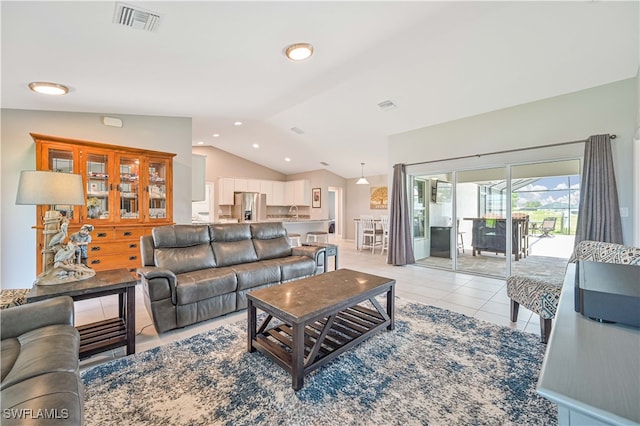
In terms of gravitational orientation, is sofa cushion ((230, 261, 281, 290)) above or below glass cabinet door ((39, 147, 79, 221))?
below

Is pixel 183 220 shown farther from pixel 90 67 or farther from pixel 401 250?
pixel 401 250

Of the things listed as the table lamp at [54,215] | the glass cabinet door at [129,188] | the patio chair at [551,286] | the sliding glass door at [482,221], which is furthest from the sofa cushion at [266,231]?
the sliding glass door at [482,221]

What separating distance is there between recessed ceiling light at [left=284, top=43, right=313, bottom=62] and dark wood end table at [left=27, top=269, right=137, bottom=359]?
2.49 metres

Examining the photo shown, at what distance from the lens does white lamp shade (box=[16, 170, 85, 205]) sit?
2.00 m

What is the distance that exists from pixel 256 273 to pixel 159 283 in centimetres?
97

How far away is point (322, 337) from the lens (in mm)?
1939

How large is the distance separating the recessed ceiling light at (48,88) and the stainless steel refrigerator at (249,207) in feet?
17.9

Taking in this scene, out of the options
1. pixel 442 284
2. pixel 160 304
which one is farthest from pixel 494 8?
pixel 160 304

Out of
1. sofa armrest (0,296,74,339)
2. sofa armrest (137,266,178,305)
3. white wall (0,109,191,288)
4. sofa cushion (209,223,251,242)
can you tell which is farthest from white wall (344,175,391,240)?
sofa armrest (0,296,74,339)

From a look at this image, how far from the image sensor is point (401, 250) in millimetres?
5496

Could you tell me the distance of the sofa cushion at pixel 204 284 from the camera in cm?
257

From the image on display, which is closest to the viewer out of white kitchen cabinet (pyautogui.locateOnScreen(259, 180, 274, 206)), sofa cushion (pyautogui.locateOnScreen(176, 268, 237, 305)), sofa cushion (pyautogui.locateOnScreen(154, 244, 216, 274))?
sofa cushion (pyautogui.locateOnScreen(176, 268, 237, 305))

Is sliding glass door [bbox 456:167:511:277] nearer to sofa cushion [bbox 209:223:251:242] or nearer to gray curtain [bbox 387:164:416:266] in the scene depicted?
gray curtain [bbox 387:164:416:266]

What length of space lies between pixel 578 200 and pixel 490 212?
1.21m
